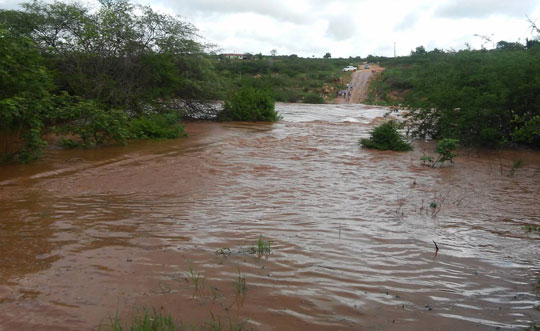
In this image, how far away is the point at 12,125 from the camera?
33.8ft

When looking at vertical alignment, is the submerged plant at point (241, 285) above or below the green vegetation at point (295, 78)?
below

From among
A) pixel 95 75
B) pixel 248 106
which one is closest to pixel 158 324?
pixel 95 75

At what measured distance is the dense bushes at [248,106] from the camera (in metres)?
20.6

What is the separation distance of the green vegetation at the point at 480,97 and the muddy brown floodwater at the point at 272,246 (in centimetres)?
365

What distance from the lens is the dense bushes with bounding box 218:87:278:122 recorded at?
2058cm

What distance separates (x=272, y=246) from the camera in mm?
5004

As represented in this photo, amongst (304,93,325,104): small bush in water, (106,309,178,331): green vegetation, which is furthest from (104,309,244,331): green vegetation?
(304,93,325,104): small bush in water

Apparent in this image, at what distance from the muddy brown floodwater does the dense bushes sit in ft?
→ 34.5

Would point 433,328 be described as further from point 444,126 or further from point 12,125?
point 444,126

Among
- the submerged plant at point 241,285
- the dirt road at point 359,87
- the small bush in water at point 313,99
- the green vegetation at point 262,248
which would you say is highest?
the dirt road at point 359,87

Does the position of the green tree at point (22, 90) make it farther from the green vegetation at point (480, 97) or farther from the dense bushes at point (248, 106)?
the green vegetation at point (480, 97)

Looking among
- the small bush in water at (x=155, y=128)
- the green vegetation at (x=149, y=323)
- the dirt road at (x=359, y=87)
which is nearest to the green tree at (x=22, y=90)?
the small bush in water at (x=155, y=128)

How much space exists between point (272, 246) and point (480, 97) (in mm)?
10677

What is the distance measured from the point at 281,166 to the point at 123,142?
5370mm
